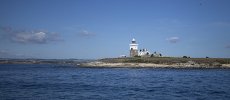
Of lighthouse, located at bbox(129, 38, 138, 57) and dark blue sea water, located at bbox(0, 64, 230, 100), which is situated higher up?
lighthouse, located at bbox(129, 38, 138, 57)

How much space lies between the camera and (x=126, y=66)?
125688 mm

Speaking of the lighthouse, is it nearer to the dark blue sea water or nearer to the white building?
the white building

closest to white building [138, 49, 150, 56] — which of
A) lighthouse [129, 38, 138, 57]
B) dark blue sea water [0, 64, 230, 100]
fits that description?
lighthouse [129, 38, 138, 57]

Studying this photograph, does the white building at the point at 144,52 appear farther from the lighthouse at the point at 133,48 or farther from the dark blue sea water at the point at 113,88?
the dark blue sea water at the point at 113,88

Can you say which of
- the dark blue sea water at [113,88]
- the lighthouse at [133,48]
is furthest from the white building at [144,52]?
the dark blue sea water at [113,88]

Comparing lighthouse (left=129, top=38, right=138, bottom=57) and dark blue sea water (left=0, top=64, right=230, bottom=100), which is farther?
lighthouse (left=129, top=38, right=138, bottom=57)

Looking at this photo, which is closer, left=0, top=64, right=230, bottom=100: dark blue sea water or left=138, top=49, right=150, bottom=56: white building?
left=0, top=64, right=230, bottom=100: dark blue sea water

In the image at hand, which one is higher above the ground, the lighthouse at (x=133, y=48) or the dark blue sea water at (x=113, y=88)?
the lighthouse at (x=133, y=48)

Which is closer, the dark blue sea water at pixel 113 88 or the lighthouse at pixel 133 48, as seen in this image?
the dark blue sea water at pixel 113 88

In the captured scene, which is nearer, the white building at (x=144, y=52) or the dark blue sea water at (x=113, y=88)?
the dark blue sea water at (x=113, y=88)

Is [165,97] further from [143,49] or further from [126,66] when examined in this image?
[143,49]

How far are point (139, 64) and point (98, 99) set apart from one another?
9775 cm

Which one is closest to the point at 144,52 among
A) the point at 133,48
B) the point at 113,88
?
the point at 133,48

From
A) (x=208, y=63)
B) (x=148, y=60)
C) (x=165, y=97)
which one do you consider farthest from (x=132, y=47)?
(x=165, y=97)
